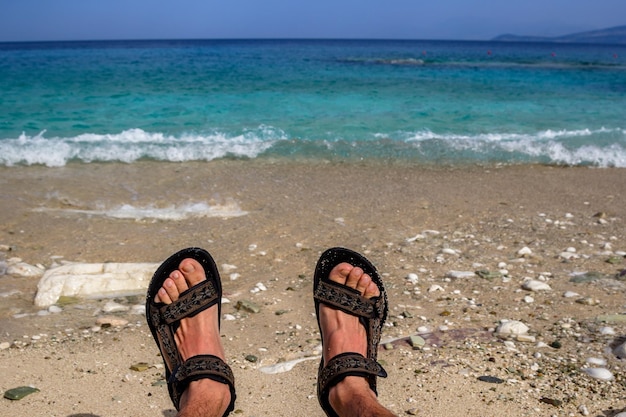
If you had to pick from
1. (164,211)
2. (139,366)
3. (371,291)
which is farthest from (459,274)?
(164,211)

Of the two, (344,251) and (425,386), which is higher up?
(344,251)

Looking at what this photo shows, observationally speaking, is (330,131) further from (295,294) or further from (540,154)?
(295,294)

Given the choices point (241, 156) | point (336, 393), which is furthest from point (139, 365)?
point (241, 156)

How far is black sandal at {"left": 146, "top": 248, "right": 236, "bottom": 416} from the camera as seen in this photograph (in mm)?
2311

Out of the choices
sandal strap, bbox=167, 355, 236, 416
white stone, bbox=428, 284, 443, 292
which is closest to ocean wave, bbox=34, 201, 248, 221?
white stone, bbox=428, 284, 443, 292

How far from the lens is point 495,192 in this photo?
6.23 metres

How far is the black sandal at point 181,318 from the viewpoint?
231cm

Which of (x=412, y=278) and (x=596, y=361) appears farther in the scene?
(x=412, y=278)

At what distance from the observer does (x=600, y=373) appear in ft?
8.44

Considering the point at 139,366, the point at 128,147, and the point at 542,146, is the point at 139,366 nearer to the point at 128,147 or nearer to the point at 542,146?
the point at 128,147

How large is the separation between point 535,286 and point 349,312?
1.42 metres

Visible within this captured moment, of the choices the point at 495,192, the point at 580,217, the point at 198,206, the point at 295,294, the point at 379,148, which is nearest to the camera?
the point at 295,294

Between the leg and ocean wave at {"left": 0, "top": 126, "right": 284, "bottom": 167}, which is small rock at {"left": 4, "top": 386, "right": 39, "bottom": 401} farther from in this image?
ocean wave at {"left": 0, "top": 126, "right": 284, "bottom": 167}

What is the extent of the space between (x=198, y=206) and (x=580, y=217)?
10.9 ft
